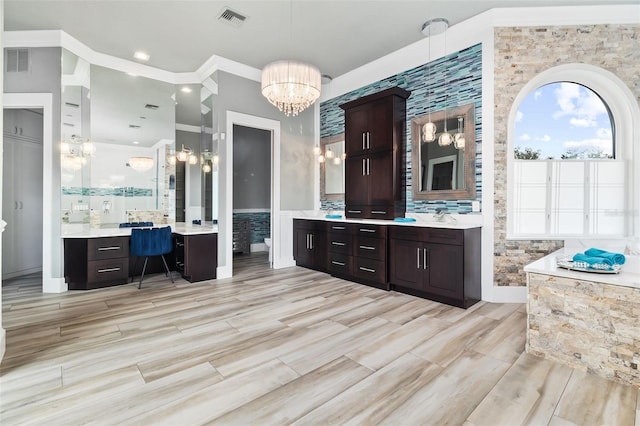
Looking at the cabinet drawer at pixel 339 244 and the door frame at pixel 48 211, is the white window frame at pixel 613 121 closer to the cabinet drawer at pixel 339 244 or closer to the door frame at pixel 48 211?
the cabinet drawer at pixel 339 244

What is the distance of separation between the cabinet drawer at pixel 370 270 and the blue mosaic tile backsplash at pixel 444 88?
0.94m

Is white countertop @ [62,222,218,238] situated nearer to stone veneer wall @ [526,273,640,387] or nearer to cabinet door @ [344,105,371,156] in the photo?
cabinet door @ [344,105,371,156]

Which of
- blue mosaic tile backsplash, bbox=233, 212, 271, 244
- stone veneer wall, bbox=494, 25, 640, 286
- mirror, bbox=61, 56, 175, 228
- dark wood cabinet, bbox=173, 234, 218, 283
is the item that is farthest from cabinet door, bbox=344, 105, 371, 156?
blue mosaic tile backsplash, bbox=233, 212, 271, 244

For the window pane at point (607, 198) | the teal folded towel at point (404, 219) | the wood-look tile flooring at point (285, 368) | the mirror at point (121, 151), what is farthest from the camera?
the mirror at point (121, 151)

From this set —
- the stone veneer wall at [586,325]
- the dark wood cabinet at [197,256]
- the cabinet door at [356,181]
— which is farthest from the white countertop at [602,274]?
the dark wood cabinet at [197,256]

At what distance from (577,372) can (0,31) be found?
4.63m

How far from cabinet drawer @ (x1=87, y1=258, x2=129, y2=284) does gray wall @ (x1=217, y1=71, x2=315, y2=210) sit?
2396 millimetres

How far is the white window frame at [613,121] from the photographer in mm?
3420

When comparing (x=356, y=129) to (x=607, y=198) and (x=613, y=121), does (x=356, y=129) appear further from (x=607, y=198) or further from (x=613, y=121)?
(x=607, y=198)

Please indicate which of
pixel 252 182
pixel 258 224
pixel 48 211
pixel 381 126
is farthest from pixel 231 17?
pixel 258 224

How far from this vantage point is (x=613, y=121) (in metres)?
3.61

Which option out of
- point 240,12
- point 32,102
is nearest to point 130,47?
point 32,102

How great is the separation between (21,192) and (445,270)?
21.2 ft

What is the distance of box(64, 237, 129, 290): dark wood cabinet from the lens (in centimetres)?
396
